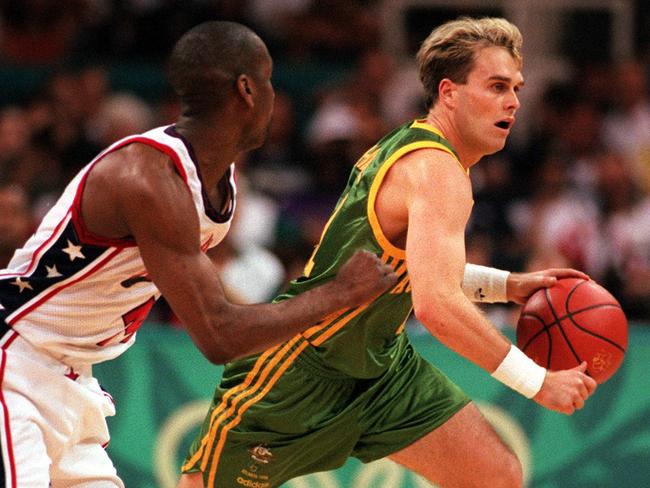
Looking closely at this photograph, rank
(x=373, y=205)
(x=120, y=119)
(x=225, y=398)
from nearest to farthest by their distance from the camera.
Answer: (x=373, y=205) < (x=225, y=398) < (x=120, y=119)

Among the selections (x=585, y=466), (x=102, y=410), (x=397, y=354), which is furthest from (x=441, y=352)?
(x=102, y=410)

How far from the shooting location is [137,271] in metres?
4.09

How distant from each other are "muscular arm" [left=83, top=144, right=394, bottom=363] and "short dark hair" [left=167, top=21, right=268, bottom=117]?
0.27 m

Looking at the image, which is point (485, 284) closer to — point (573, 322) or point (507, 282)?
point (507, 282)

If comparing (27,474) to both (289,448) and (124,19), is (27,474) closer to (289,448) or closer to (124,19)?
(289,448)

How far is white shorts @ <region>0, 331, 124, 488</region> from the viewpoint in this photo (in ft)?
13.0

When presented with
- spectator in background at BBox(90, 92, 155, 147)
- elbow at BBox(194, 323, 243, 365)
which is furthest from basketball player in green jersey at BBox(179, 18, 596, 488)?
spectator in background at BBox(90, 92, 155, 147)

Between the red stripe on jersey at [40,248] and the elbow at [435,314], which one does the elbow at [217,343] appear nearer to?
the red stripe on jersey at [40,248]

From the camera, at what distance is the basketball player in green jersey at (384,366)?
487 centimetres

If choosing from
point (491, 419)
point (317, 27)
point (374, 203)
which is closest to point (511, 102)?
point (374, 203)

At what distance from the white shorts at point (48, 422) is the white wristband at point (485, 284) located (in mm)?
1732

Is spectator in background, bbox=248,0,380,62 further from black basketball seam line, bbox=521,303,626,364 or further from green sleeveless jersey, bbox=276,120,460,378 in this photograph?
black basketball seam line, bbox=521,303,626,364

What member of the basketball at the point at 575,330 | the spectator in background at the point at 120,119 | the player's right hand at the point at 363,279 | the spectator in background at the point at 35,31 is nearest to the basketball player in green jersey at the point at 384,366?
the basketball at the point at 575,330

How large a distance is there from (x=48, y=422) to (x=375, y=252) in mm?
1405
